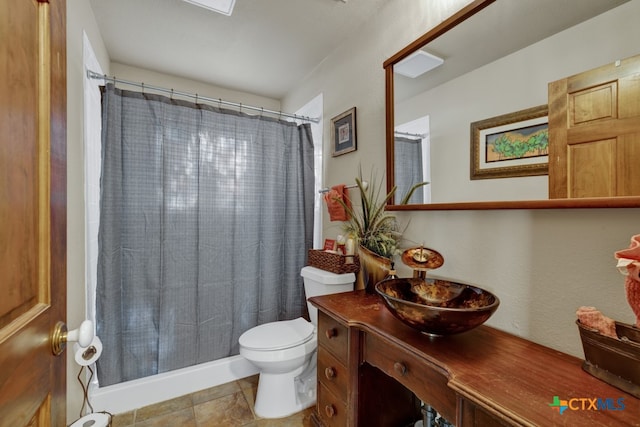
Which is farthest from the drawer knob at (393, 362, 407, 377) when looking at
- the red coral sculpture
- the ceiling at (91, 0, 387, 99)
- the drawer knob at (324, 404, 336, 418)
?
the ceiling at (91, 0, 387, 99)

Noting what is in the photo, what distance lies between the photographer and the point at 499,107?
3.20ft

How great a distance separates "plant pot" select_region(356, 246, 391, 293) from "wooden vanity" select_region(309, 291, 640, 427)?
7 centimetres

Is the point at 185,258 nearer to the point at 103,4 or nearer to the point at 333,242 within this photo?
the point at 333,242

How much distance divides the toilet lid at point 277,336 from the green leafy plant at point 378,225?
A: 0.66m

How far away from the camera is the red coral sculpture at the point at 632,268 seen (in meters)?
0.57

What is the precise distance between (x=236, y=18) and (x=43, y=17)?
1298 mm

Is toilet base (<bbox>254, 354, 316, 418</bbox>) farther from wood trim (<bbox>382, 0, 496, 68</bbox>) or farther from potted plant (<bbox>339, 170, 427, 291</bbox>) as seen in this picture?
wood trim (<bbox>382, 0, 496, 68</bbox>)

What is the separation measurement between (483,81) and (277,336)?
1.60 meters

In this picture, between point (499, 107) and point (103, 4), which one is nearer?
point (499, 107)

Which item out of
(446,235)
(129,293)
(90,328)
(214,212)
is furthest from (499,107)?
(129,293)

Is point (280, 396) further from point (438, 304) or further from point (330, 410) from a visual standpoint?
point (438, 304)

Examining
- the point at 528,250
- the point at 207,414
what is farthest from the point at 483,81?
the point at 207,414

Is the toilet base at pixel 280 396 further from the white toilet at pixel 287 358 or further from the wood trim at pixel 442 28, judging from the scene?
the wood trim at pixel 442 28

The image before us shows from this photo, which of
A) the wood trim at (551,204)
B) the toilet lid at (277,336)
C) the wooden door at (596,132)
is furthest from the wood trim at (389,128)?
the toilet lid at (277,336)
